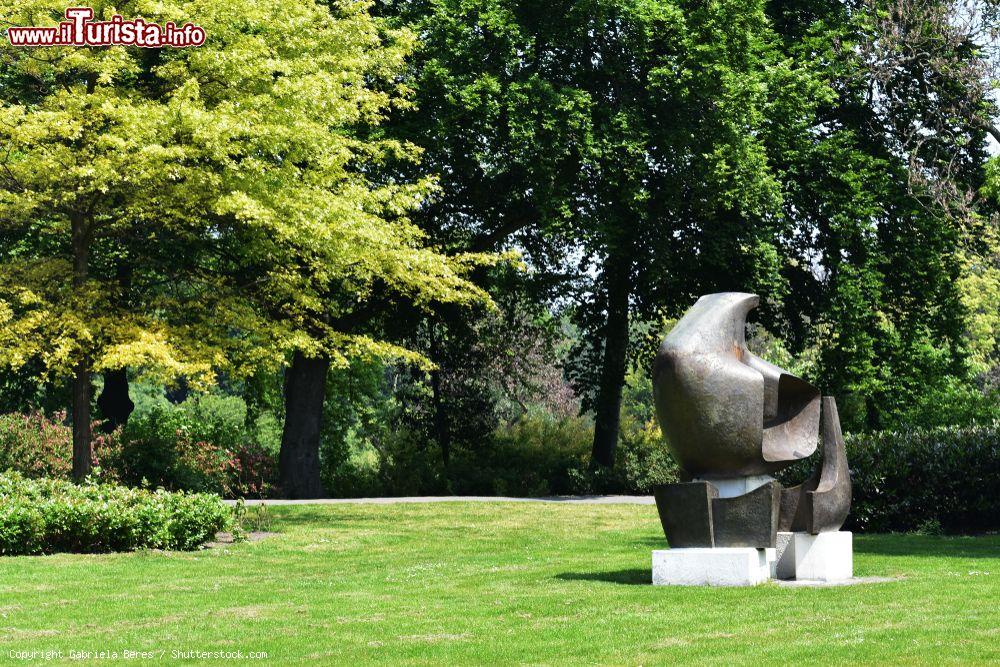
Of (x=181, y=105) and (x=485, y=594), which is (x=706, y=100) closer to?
(x=181, y=105)

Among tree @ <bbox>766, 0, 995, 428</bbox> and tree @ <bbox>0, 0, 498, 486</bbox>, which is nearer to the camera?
tree @ <bbox>0, 0, 498, 486</bbox>

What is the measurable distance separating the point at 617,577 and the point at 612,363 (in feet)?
49.4

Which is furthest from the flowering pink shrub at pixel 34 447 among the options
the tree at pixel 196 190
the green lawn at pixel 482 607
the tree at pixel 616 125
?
the tree at pixel 616 125

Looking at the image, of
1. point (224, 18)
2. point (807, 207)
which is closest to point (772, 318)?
point (807, 207)

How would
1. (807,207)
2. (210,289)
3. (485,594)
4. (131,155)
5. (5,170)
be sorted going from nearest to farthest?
1. (485,594)
2. (131,155)
3. (5,170)
4. (210,289)
5. (807,207)

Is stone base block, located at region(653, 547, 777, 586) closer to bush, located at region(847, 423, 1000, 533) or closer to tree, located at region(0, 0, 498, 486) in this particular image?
tree, located at region(0, 0, 498, 486)

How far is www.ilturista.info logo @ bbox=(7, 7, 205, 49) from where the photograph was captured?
57.8 feet

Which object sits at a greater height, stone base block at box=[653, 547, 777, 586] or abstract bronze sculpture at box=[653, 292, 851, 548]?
abstract bronze sculpture at box=[653, 292, 851, 548]

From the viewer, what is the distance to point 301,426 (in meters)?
26.8

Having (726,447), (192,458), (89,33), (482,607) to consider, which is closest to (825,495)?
(726,447)

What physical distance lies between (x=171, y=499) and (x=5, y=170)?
17.6ft

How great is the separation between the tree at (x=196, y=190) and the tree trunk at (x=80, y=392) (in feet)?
0.09

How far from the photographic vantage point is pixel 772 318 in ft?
95.3

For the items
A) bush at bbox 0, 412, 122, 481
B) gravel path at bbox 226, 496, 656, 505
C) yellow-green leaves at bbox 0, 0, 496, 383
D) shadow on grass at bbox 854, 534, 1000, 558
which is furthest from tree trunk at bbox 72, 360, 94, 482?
shadow on grass at bbox 854, 534, 1000, 558
